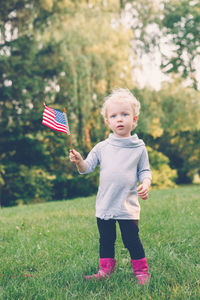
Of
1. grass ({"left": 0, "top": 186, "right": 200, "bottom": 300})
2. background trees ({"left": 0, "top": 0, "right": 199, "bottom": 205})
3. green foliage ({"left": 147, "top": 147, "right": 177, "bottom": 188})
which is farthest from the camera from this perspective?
green foliage ({"left": 147, "top": 147, "right": 177, "bottom": 188})

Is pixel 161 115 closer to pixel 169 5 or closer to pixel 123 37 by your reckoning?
pixel 123 37

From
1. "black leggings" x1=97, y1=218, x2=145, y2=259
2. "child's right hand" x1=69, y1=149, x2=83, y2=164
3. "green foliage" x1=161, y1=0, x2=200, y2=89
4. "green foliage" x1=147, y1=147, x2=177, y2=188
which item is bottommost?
"green foliage" x1=147, y1=147, x2=177, y2=188

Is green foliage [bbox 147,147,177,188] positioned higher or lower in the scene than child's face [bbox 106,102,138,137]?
lower

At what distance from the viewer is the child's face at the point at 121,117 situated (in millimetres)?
2752

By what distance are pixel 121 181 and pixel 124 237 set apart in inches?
18.1

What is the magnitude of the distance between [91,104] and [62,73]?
5.51 ft

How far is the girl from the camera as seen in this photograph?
105 inches

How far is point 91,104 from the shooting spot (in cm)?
1381

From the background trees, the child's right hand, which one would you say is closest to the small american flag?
the child's right hand

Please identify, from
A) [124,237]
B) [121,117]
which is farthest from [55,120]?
[124,237]

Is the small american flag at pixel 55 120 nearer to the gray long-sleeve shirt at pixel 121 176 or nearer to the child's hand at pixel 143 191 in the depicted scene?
the gray long-sleeve shirt at pixel 121 176

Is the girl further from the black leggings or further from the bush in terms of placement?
the bush

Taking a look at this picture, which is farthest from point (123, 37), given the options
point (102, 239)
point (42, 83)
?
point (102, 239)

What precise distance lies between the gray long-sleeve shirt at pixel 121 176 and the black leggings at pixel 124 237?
80 millimetres
